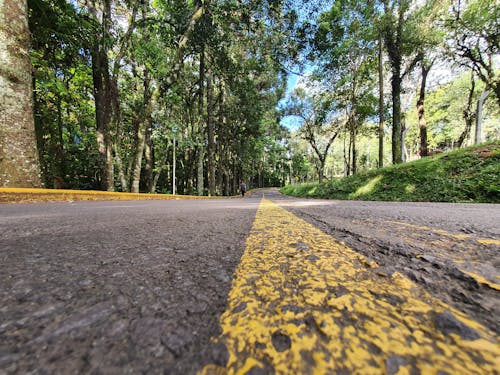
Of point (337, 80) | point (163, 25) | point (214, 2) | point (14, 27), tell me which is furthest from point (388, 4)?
point (14, 27)

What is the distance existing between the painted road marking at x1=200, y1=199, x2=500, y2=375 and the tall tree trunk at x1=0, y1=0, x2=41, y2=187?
20.1 ft

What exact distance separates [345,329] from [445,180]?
876cm

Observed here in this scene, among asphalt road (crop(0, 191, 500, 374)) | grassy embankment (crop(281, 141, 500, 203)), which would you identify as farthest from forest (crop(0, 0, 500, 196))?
asphalt road (crop(0, 191, 500, 374))

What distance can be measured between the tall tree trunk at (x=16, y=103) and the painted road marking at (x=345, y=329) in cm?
613

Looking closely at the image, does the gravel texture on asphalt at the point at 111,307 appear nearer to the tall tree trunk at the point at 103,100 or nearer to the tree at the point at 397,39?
the tall tree trunk at the point at 103,100

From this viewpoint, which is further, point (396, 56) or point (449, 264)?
point (396, 56)

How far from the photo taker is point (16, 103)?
15.2 ft

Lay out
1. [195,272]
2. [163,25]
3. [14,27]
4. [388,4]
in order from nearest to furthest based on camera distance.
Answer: [195,272], [14,27], [163,25], [388,4]

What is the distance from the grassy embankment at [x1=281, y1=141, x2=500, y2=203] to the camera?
19.9ft

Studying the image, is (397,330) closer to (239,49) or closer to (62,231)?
(62,231)

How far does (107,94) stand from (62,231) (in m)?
8.89

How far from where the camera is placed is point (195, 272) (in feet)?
2.64

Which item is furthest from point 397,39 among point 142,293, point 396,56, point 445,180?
point 142,293

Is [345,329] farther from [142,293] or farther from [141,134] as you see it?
[141,134]
